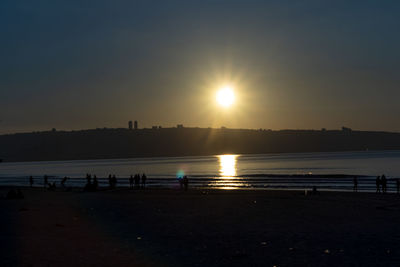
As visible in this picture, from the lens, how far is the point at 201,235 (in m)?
19.7

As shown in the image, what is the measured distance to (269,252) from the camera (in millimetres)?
16078

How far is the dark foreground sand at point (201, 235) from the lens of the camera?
49.2 feet

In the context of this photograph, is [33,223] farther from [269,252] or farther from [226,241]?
[269,252]

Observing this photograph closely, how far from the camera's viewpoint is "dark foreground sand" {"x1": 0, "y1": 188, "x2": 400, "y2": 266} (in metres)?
15.0

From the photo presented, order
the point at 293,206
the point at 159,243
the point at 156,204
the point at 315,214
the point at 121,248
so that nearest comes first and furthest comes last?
the point at 121,248
the point at 159,243
the point at 315,214
the point at 293,206
the point at 156,204

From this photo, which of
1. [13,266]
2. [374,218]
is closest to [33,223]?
[13,266]

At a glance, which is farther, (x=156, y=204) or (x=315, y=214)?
(x=156, y=204)

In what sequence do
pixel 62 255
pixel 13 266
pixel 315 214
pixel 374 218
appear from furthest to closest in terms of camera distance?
pixel 315 214 < pixel 374 218 < pixel 62 255 < pixel 13 266

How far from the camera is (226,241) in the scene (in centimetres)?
1825

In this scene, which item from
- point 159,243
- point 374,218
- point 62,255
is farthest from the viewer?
point 374,218

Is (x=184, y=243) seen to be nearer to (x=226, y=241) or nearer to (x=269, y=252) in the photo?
(x=226, y=241)

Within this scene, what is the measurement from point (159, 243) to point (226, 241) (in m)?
2.45

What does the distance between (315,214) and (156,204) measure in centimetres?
1128

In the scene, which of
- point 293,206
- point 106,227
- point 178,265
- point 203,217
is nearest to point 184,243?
point 178,265
